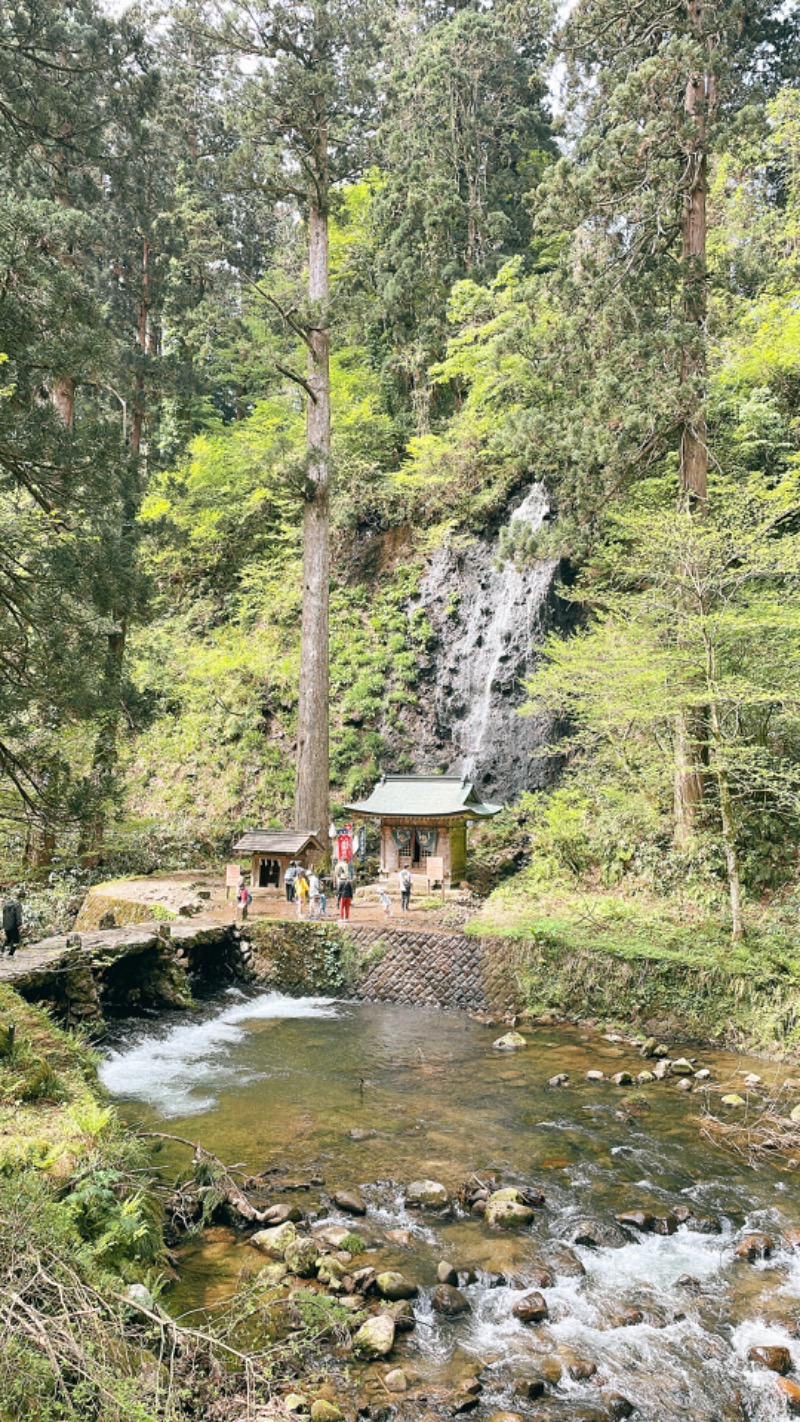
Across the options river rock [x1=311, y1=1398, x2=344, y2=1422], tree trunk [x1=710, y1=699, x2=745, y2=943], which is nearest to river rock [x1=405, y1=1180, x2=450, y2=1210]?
river rock [x1=311, y1=1398, x2=344, y2=1422]

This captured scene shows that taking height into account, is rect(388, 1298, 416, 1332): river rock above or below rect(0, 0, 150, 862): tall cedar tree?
below

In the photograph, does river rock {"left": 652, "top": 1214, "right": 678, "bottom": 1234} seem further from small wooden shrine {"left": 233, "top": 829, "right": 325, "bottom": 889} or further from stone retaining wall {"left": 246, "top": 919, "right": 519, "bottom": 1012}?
small wooden shrine {"left": 233, "top": 829, "right": 325, "bottom": 889}

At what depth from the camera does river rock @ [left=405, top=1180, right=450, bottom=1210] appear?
21.8ft

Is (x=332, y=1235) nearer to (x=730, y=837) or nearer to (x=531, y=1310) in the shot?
(x=531, y=1310)

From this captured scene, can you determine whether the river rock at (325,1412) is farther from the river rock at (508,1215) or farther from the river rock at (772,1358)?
the river rock at (772,1358)

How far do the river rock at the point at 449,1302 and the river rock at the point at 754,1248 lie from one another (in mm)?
2192

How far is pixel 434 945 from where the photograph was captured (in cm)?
1332

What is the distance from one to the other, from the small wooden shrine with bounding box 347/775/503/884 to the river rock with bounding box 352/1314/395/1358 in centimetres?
1143

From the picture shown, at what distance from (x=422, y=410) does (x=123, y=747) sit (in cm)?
1410

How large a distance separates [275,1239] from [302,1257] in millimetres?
344

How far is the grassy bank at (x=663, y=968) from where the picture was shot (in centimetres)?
1062

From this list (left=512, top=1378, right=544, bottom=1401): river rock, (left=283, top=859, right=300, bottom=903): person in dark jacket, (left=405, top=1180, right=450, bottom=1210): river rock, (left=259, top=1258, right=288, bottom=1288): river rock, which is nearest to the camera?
(left=512, top=1378, right=544, bottom=1401): river rock

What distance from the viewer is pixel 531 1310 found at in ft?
17.5

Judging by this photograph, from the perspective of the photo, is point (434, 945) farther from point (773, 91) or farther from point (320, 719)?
point (773, 91)
